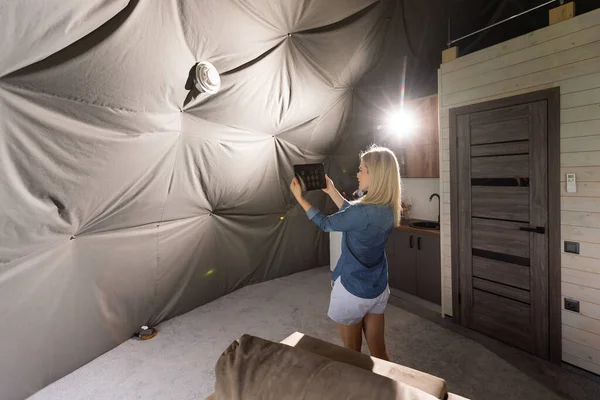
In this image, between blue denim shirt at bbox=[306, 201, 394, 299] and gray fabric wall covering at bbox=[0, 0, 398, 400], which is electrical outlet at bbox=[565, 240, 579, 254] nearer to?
blue denim shirt at bbox=[306, 201, 394, 299]

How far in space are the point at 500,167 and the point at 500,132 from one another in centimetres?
26

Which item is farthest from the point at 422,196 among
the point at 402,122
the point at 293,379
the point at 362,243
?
the point at 293,379

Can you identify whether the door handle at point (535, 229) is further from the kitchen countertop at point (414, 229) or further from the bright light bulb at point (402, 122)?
the bright light bulb at point (402, 122)

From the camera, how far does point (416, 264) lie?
3469 mm

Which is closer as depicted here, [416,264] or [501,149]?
[501,149]

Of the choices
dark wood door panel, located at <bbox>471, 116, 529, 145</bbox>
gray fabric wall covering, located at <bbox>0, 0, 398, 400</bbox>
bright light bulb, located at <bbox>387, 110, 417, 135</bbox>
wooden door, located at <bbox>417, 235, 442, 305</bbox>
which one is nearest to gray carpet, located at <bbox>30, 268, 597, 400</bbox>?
gray fabric wall covering, located at <bbox>0, 0, 398, 400</bbox>

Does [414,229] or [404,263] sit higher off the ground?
[414,229]

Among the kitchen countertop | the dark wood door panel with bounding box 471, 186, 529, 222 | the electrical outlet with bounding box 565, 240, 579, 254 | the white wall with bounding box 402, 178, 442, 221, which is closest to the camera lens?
the electrical outlet with bounding box 565, 240, 579, 254

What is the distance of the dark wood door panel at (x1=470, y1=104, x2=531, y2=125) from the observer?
2445 mm

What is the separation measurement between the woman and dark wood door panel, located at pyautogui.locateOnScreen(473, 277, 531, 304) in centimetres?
141

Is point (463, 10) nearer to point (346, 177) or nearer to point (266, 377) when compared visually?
point (346, 177)

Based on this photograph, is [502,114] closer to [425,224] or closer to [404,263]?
[425,224]

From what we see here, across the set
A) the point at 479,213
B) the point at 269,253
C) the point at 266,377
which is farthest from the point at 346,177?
the point at 266,377

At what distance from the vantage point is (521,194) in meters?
2.50
